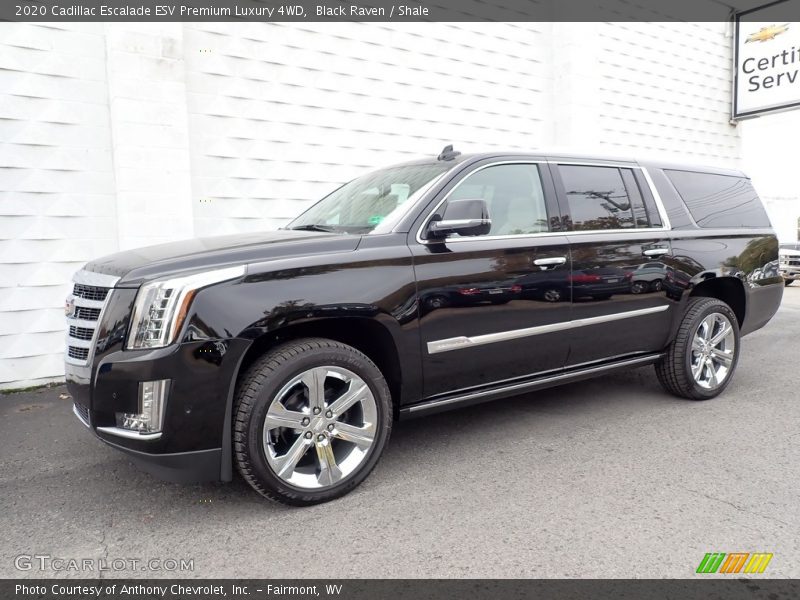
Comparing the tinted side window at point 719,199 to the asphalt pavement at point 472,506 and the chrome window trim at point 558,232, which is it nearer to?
the chrome window trim at point 558,232

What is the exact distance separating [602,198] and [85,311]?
330 cm

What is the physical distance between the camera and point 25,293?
5305 millimetres

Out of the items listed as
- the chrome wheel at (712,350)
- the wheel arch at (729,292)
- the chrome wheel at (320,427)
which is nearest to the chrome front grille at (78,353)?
the chrome wheel at (320,427)

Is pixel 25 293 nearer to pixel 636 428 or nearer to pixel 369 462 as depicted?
pixel 369 462

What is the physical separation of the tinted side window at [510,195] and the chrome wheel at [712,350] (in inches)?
69.2

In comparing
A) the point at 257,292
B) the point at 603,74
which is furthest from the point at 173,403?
the point at 603,74

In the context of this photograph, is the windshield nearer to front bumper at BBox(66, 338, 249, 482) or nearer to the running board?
the running board

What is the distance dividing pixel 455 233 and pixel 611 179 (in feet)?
5.17

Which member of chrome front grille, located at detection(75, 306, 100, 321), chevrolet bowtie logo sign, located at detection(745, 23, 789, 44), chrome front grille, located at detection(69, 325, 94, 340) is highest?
chevrolet bowtie logo sign, located at detection(745, 23, 789, 44)

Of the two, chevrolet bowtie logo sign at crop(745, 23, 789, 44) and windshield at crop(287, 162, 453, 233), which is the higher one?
chevrolet bowtie logo sign at crop(745, 23, 789, 44)

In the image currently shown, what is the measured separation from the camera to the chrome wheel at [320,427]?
2.79m
